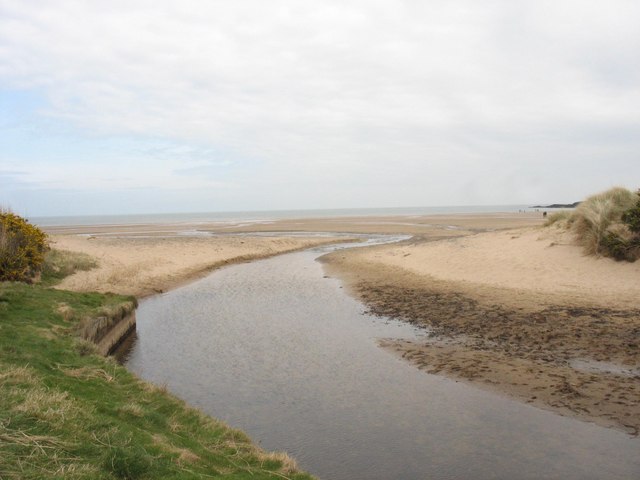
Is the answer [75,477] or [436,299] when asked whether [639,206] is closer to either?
[436,299]

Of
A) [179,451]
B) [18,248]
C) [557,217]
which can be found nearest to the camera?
[179,451]

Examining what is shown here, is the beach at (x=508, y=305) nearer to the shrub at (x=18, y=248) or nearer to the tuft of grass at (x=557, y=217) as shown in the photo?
the tuft of grass at (x=557, y=217)

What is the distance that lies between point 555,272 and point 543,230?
752cm

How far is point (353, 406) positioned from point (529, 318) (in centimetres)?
765

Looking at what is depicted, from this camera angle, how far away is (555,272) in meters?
20.0

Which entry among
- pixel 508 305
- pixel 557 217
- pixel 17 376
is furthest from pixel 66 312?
pixel 557 217

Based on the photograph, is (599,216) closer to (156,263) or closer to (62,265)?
(156,263)

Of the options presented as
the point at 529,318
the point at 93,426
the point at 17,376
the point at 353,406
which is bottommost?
the point at 353,406

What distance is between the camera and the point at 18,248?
17.1 meters

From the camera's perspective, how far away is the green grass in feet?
15.1

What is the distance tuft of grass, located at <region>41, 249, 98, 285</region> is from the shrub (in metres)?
2.12

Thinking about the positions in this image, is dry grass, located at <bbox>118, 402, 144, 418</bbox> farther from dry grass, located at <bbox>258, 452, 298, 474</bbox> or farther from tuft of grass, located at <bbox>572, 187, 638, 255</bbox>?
tuft of grass, located at <bbox>572, 187, 638, 255</bbox>

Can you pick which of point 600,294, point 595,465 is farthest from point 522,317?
point 595,465

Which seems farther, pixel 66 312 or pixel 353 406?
pixel 66 312
